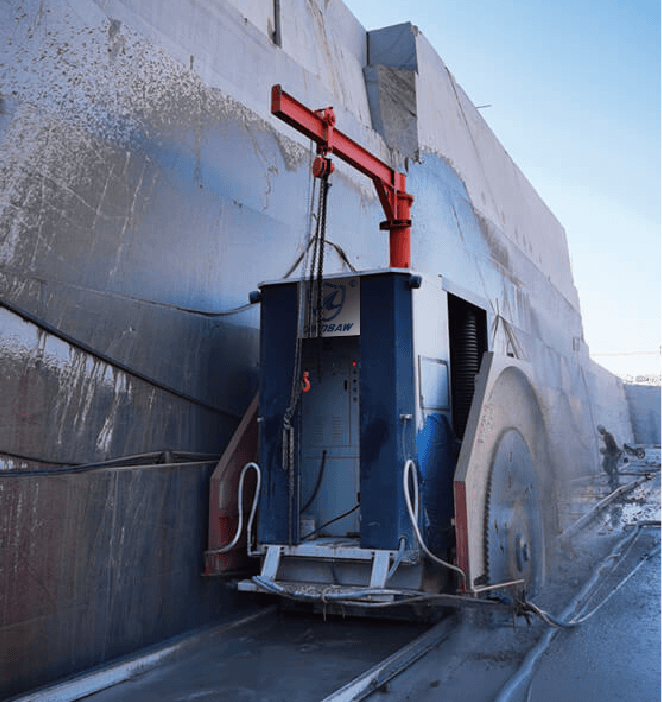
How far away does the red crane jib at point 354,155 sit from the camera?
4357 millimetres

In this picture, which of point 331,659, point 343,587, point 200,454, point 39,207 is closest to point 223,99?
point 39,207

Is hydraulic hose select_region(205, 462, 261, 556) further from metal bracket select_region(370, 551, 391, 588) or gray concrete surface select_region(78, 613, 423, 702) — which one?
metal bracket select_region(370, 551, 391, 588)

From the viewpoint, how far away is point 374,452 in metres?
4.54

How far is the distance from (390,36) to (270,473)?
6.78 metres

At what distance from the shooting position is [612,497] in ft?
41.8

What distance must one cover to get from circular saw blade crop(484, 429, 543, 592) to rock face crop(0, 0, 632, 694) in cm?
93

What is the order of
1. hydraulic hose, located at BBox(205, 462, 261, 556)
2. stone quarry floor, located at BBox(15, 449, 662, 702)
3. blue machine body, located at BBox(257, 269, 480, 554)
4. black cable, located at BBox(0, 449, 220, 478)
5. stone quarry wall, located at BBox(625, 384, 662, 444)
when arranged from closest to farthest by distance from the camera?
stone quarry floor, located at BBox(15, 449, 662, 702) → black cable, located at BBox(0, 449, 220, 478) → blue machine body, located at BBox(257, 269, 480, 554) → hydraulic hose, located at BBox(205, 462, 261, 556) → stone quarry wall, located at BBox(625, 384, 662, 444)

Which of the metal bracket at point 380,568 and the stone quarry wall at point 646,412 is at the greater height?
the stone quarry wall at point 646,412

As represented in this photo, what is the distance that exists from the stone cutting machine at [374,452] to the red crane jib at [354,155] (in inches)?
0.7

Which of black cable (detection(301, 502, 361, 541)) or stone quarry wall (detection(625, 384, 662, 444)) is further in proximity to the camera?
stone quarry wall (detection(625, 384, 662, 444))

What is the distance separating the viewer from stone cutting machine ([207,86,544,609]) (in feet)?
14.5

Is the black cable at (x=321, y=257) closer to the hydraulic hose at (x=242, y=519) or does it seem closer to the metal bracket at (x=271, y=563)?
the hydraulic hose at (x=242, y=519)

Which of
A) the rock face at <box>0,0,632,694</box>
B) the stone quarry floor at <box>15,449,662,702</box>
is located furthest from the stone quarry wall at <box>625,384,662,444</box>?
the stone quarry floor at <box>15,449,662,702</box>

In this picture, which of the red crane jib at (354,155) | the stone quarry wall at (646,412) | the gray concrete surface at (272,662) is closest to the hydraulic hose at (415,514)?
the gray concrete surface at (272,662)
